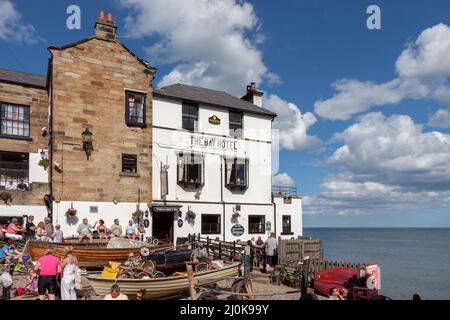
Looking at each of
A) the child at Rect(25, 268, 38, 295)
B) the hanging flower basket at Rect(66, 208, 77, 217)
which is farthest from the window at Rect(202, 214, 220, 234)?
the child at Rect(25, 268, 38, 295)

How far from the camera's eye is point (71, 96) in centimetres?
2128

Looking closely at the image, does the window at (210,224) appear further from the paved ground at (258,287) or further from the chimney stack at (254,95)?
the chimney stack at (254,95)

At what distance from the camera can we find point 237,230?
26.0m

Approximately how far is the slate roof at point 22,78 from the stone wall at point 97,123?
2.45m

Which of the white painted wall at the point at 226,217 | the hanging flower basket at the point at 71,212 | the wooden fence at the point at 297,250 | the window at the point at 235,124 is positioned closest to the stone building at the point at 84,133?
the hanging flower basket at the point at 71,212

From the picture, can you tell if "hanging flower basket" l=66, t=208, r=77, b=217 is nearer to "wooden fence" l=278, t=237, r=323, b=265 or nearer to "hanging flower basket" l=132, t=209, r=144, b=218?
"hanging flower basket" l=132, t=209, r=144, b=218

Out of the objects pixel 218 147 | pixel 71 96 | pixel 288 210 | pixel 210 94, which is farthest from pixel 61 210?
pixel 288 210

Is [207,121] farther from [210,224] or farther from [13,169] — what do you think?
[13,169]

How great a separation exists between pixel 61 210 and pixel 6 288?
A: 792cm

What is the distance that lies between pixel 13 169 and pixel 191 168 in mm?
9618

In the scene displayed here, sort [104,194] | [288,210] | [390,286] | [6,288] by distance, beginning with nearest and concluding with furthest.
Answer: [6,288] < [104,194] < [288,210] < [390,286]

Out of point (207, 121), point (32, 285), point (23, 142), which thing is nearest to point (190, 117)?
point (207, 121)

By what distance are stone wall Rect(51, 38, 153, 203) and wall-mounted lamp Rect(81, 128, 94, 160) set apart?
19 cm
